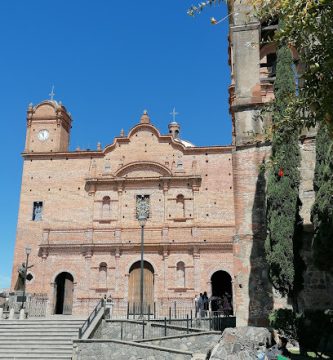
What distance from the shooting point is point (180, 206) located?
31250mm

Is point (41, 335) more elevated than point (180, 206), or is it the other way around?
point (180, 206)

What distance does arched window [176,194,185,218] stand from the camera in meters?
30.9

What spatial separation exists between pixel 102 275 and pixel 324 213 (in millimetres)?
20304

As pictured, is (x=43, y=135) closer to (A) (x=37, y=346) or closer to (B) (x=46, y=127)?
(B) (x=46, y=127)

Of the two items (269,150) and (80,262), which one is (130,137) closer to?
(80,262)

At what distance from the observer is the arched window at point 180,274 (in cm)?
2894

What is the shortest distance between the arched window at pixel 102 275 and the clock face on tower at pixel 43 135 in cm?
1089

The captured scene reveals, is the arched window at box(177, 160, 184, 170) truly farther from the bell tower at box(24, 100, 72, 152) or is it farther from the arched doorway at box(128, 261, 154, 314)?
the bell tower at box(24, 100, 72, 152)

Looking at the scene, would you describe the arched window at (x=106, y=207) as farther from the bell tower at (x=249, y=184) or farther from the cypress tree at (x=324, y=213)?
the cypress tree at (x=324, y=213)

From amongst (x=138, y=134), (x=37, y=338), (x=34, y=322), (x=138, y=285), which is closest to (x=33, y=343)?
(x=37, y=338)

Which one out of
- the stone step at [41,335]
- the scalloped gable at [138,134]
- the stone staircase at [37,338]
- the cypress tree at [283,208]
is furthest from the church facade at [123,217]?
the cypress tree at [283,208]

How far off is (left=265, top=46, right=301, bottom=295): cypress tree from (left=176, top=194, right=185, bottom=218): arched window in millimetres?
16851

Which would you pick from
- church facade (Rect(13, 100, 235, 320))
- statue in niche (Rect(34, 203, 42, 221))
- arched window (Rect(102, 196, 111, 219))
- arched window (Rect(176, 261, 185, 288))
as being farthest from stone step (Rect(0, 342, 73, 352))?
statue in niche (Rect(34, 203, 42, 221))

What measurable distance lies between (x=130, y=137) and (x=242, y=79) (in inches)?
708
